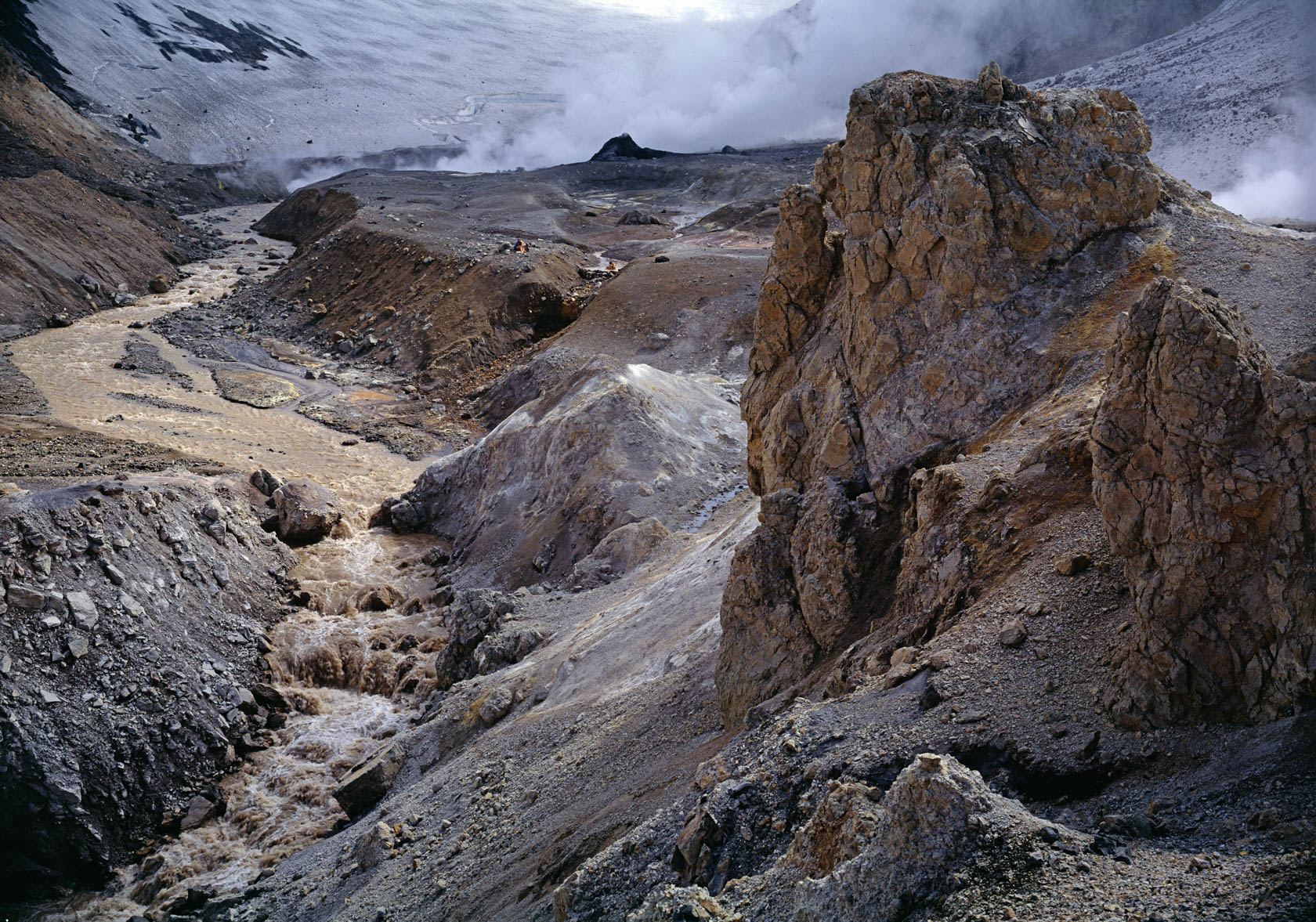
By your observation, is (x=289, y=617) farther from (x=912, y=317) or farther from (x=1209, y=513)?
(x=1209, y=513)

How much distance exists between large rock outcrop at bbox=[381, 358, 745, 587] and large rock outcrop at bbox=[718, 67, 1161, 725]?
7596mm

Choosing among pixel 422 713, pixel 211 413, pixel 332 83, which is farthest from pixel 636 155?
pixel 422 713

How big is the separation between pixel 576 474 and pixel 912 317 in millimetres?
11182

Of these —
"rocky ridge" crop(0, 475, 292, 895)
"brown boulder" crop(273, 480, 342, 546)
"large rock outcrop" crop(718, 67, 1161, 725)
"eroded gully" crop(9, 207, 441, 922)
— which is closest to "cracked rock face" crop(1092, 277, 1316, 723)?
"large rock outcrop" crop(718, 67, 1161, 725)

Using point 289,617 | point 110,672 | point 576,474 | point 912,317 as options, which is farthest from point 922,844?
point 289,617

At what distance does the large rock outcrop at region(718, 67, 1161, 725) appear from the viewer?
8.62 meters

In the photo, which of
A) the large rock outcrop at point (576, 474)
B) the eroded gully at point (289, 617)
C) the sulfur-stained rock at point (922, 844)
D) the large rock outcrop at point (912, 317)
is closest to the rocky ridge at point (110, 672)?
the eroded gully at point (289, 617)

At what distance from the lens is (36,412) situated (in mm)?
24516

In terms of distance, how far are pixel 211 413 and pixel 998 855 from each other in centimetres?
2737

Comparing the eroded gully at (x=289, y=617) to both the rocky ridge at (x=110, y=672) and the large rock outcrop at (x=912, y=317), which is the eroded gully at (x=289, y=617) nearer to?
the rocky ridge at (x=110, y=672)

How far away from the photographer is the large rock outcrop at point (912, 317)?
8.62 m

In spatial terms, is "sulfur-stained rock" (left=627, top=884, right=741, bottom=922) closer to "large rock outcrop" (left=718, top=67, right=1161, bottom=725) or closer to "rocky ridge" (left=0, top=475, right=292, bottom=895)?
"large rock outcrop" (left=718, top=67, right=1161, bottom=725)

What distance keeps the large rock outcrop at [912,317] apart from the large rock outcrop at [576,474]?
7596mm

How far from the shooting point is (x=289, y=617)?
17953mm
